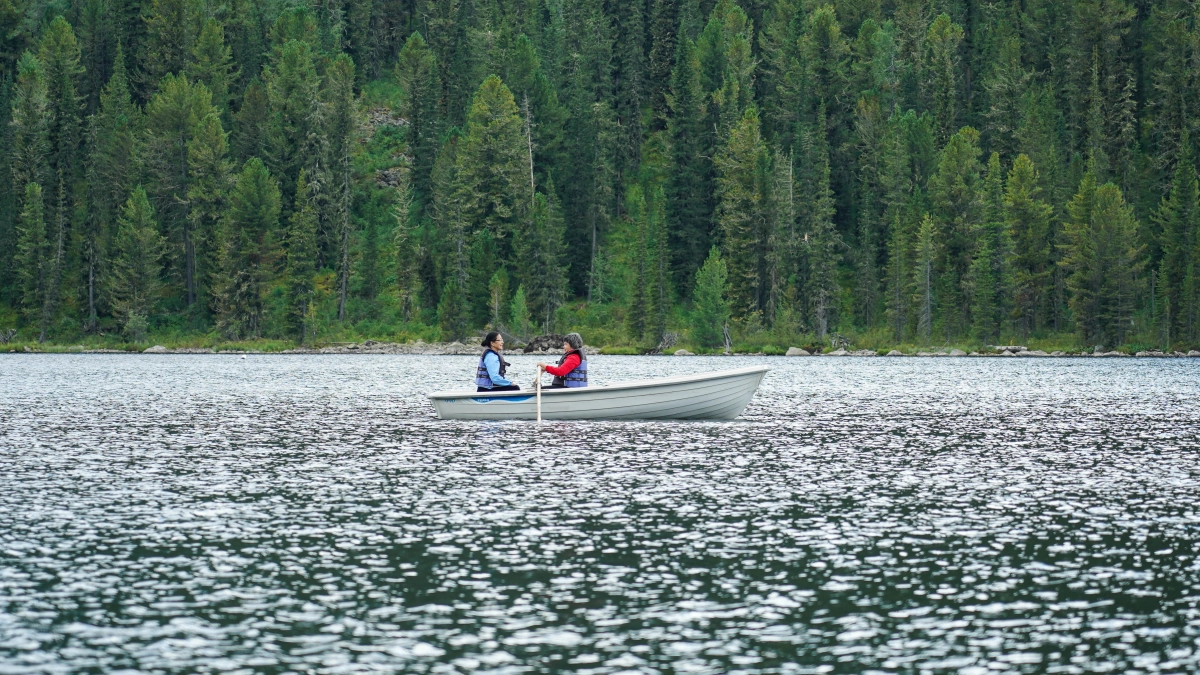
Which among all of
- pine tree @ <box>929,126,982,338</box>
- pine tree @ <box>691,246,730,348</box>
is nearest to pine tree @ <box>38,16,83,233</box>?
pine tree @ <box>691,246,730,348</box>

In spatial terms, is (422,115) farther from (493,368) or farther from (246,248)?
(493,368)

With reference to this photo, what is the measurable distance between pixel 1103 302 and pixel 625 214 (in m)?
55.3

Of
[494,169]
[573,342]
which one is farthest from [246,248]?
[573,342]

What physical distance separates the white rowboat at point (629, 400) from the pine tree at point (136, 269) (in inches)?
3302

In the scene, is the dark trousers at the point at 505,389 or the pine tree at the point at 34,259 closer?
the dark trousers at the point at 505,389

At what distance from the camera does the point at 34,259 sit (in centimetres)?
11569

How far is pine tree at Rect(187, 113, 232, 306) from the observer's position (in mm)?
117625

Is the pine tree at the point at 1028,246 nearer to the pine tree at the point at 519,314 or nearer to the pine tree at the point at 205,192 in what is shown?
the pine tree at the point at 519,314

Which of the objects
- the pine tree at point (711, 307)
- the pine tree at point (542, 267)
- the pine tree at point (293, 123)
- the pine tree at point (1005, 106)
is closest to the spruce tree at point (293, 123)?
the pine tree at point (293, 123)

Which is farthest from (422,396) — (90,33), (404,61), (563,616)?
(90,33)

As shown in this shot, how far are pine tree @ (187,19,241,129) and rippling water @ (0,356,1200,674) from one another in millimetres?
104568

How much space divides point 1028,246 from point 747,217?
26.2 metres

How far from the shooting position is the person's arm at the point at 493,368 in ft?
122

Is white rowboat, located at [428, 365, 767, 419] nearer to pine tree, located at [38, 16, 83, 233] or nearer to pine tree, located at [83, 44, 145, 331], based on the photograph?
pine tree, located at [83, 44, 145, 331]
